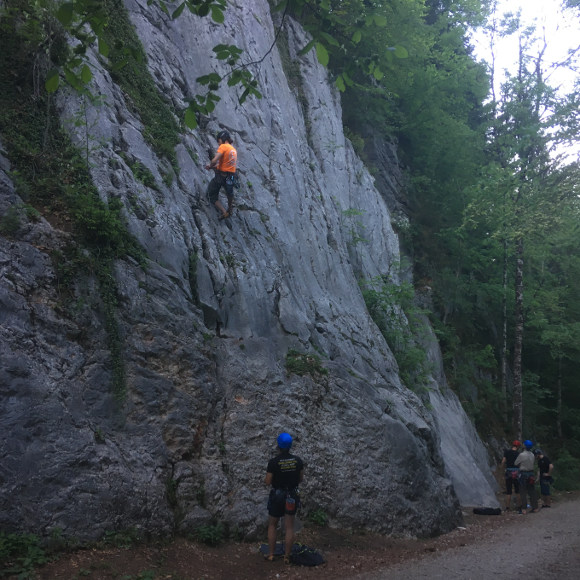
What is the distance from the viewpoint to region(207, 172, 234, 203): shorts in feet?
32.9

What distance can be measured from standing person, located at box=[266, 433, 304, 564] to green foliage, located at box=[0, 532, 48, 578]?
2.69m

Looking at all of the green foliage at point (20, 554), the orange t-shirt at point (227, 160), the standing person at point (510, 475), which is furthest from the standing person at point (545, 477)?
the green foliage at point (20, 554)

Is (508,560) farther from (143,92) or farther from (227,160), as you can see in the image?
(143,92)

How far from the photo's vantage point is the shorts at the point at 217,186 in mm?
10031

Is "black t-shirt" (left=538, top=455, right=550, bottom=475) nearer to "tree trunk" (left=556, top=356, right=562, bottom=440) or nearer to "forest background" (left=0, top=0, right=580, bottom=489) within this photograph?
"forest background" (left=0, top=0, right=580, bottom=489)

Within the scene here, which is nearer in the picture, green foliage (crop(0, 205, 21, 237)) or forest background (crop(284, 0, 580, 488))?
green foliage (crop(0, 205, 21, 237))

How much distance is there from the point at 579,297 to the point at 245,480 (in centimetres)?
2021

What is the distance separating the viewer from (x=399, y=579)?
575 cm

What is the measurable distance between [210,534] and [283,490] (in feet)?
3.42

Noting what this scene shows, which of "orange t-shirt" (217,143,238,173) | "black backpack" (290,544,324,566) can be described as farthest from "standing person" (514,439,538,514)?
"orange t-shirt" (217,143,238,173)

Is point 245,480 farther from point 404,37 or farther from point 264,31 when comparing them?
point 404,37

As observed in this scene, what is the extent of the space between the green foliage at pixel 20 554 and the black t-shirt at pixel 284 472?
2.77 meters

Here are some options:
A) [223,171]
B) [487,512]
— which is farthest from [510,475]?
[223,171]

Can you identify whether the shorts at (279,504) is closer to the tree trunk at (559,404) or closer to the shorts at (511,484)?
the shorts at (511,484)
